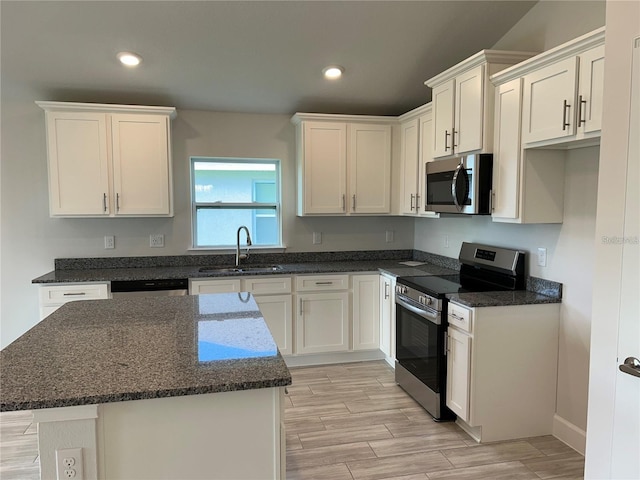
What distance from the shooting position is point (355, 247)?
4633mm

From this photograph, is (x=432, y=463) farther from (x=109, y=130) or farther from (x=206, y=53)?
(x=109, y=130)

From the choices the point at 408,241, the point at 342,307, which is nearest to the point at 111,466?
the point at 342,307

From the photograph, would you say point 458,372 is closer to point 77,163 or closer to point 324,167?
point 324,167

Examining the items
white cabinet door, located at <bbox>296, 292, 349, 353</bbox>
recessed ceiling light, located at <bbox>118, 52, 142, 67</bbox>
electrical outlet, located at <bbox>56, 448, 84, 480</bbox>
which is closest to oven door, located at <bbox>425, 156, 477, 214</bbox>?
white cabinet door, located at <bbox>296, 292, 349, 353</bbox>

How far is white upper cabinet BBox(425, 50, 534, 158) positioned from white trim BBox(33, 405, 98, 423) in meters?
2.62

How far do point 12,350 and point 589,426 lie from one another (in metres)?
2.28

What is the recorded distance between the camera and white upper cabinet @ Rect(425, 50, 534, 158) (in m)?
2.87

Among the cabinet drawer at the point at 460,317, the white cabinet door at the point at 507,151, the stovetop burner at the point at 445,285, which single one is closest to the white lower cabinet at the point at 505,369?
the cabinet drawer at the point at 460,317

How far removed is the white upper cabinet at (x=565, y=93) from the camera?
216cm

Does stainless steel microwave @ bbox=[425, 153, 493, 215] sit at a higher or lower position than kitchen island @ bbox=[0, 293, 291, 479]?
higher

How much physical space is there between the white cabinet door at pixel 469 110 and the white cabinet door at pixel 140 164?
7.85 ft

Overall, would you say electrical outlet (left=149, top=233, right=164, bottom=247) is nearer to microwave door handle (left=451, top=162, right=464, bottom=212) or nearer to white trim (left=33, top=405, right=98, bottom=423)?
microwave door handle (left=451, top=162, right=464, bottom=212)

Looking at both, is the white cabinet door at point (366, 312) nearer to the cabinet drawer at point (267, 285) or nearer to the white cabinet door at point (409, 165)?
the cabinet drawer at point (267, 285)

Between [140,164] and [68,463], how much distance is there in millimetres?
2831
